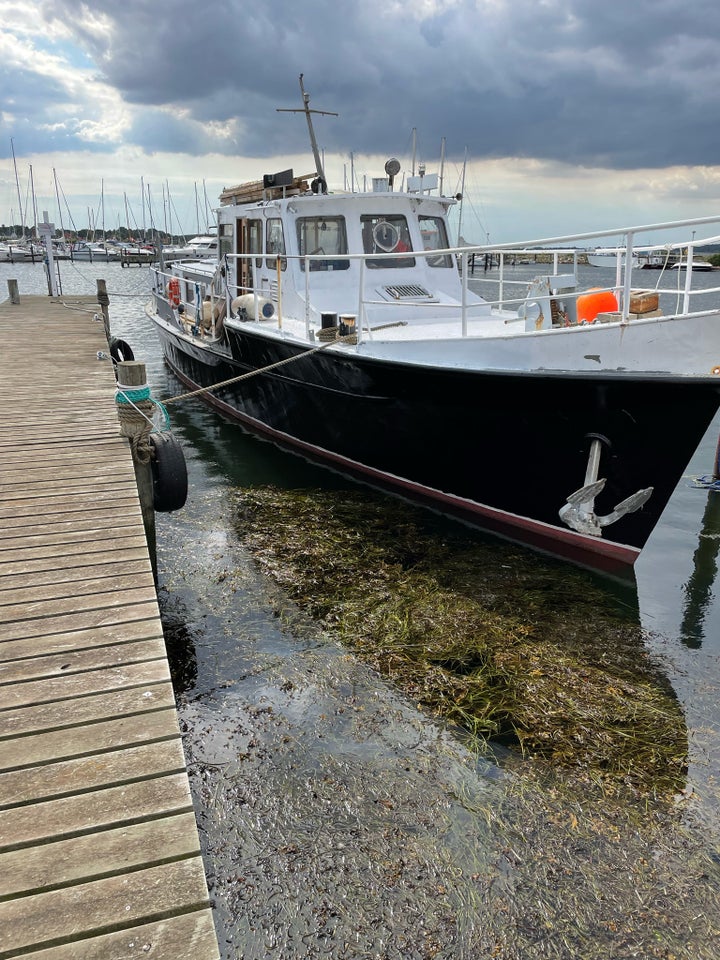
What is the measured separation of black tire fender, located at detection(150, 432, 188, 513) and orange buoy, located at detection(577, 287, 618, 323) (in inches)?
149

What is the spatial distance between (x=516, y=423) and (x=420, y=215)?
4.66 meters

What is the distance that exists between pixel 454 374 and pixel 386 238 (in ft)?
12.7

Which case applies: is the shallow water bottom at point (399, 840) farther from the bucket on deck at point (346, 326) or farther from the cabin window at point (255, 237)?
the cabin window at point (255, 237)

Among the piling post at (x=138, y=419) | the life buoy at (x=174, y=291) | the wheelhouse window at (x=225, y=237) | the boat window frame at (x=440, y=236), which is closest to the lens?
the piling post at (x=138, y=419)

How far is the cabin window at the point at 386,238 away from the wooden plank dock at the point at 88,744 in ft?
18.5

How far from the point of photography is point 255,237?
408 inches

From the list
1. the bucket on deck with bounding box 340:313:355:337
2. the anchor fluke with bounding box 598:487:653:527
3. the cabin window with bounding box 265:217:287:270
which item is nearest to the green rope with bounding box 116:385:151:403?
the bucket on deck with bounding box 340:313:355:337

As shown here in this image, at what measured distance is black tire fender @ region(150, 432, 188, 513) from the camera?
18.2 ft

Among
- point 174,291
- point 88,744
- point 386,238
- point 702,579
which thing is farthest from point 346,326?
point 174,291

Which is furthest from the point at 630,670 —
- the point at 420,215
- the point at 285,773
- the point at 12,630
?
the point at 420,215

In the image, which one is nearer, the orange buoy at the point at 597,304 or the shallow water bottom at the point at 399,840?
the shallow water bottom at the point at 399,840

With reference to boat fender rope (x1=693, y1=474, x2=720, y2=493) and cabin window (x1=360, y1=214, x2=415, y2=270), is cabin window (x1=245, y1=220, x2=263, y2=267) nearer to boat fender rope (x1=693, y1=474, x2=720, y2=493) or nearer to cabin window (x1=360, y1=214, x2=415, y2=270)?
cabin window (x1=360, y1=214, x2=415, y2=270)


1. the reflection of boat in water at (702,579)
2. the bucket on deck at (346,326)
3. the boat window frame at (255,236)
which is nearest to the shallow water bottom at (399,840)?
the reflection of boat in water at (702,579)

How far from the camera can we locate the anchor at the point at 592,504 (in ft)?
19.0
